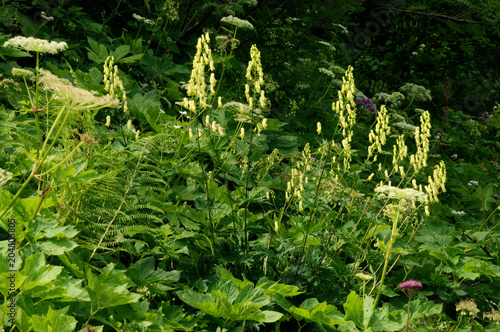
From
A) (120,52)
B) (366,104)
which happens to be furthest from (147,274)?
(366,104)

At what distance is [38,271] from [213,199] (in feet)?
3.55

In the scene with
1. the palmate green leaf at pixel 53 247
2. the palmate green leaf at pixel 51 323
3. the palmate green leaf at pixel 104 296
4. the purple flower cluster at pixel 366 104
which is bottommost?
the purple flower cluster at pixel 366 104

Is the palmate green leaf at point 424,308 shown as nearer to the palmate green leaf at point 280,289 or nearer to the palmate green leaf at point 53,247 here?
the palmate green leaf at point 280,289

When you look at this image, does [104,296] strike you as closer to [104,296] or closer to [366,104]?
[104,296]

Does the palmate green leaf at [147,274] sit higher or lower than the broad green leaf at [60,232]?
lower

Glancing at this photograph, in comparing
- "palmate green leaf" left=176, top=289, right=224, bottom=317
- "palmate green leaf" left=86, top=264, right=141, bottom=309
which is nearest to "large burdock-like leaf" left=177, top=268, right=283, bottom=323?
"palmate green leaf" left=176, top=289, right=224, bottom=317

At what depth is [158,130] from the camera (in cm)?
317

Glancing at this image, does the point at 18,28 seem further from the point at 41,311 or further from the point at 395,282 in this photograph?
the point at 395,282

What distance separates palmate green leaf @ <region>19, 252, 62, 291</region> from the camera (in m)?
1.47

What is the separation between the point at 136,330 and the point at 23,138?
4.37ft

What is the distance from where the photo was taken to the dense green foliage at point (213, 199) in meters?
1.68

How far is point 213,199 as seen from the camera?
2.41 meters

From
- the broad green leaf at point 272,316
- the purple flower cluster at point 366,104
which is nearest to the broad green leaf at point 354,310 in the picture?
the broad green leaf at point 272,316

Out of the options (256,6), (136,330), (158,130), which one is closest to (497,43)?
(256,6)
